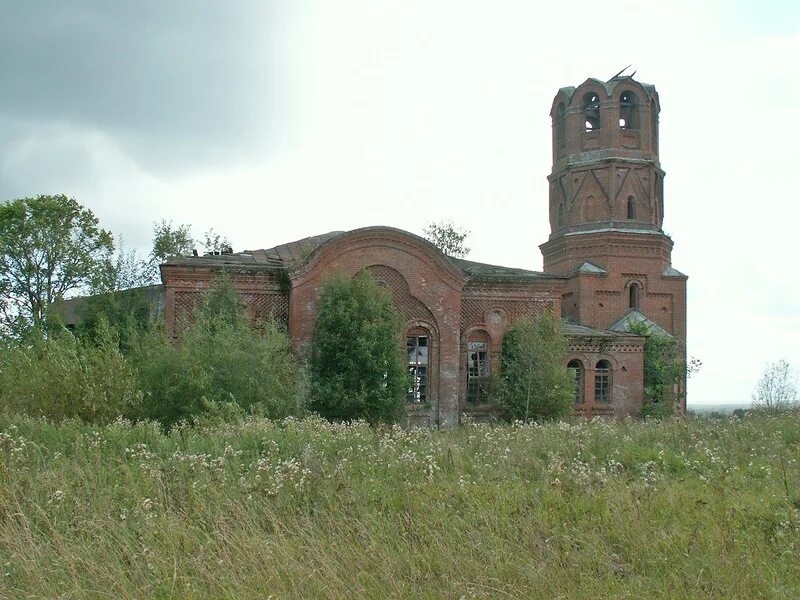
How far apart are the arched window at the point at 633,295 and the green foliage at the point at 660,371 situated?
2.29 metres

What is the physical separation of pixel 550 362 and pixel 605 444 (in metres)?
13.7

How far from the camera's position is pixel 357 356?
21031 mm

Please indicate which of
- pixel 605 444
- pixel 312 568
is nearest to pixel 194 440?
pixel 312 568

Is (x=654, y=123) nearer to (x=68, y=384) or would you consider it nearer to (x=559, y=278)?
(x=559, y=278)

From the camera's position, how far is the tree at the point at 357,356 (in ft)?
68.7

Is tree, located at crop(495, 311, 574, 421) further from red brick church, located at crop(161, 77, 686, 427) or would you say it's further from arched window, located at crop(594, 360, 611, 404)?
arched window, located at crop(594, 360, 611, 404)

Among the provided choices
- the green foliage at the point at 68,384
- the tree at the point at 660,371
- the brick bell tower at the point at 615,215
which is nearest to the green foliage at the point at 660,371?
the tree at the point at 660,371

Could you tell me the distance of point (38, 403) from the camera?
14023 millimetres

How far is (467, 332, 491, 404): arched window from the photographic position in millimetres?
24391

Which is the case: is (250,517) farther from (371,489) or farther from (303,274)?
(303,274)

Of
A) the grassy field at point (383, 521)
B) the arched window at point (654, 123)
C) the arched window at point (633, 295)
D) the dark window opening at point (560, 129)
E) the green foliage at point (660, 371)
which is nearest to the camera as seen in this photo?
the grassy field at point (383, 521)

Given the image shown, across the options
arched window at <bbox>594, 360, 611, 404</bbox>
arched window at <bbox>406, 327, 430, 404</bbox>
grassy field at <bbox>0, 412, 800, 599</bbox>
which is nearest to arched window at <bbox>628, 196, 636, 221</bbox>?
arched window at <bbox>594, 360, 611, 404</bbox>

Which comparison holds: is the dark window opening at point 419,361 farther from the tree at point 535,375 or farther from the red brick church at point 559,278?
the tree at point 535,375

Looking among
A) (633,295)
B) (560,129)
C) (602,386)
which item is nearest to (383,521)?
(602,386)
